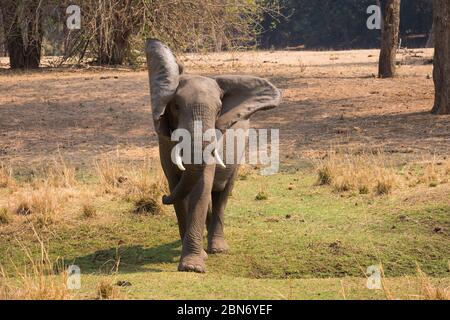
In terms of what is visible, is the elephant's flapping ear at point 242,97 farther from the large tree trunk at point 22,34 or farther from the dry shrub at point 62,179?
the large tree trunk at point 22,34

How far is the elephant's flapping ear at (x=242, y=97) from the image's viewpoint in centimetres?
886

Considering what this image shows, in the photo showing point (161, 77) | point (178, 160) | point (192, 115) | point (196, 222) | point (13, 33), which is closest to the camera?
point (178, 160)

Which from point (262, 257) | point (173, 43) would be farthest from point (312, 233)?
point (173, 43)

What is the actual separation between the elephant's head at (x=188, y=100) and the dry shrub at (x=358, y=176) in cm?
274

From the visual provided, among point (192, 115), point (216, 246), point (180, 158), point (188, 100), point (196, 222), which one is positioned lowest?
point (216, 246)

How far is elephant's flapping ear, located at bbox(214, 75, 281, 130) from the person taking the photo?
8.86 meters

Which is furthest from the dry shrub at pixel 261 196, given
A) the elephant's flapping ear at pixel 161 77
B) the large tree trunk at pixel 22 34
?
the large tree trunk at pixel 22 34

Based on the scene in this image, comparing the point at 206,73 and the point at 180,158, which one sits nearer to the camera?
the point at 180,158

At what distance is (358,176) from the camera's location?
11.6 meters

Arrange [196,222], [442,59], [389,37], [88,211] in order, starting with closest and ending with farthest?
[196,222] < [88,211] < [442,59] < [389,37]

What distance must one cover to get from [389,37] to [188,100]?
12673mm

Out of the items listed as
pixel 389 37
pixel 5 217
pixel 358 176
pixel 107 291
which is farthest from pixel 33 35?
pixel 107 291

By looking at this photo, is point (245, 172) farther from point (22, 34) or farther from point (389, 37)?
point (22, 34)

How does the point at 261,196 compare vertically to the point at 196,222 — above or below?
below
